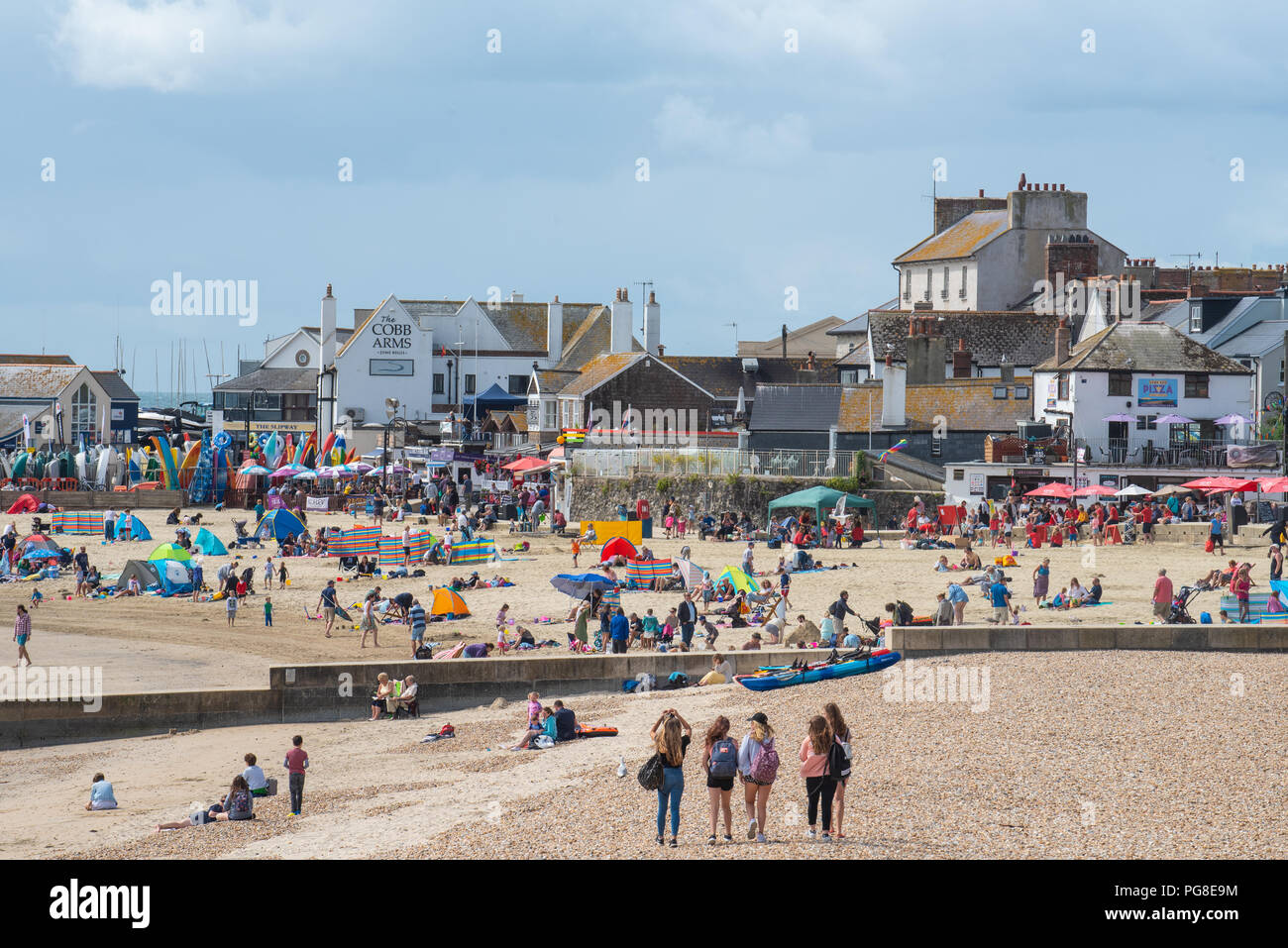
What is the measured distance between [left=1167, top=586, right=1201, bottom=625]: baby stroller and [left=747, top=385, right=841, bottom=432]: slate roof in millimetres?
21930

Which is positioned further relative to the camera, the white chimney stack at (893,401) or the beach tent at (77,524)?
the white chimney stack at (893,401)

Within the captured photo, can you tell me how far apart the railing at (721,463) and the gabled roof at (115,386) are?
44.9m

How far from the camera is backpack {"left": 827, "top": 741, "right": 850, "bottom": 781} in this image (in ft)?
41.2

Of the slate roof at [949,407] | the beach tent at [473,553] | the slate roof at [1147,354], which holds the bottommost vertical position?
the beach tent at [473,553]

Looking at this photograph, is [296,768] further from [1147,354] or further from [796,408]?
[1147,354]

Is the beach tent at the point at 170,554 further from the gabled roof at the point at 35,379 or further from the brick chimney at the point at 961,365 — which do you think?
the gabled roof at the point at 35,379

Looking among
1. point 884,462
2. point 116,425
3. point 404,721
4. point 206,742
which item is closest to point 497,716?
point 404,721

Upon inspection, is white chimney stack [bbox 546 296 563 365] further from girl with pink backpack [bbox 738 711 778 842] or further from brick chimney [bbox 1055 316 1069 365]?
girl with pink backpack [bbox 738 711 778 842]

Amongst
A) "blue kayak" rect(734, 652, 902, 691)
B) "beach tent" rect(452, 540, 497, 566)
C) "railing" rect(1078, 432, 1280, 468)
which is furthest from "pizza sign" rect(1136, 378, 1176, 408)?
"blue kayak" rect(734, 652, 902, 691)

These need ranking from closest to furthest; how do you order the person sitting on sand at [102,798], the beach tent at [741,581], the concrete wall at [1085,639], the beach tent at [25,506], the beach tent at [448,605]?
the person sitting on sand at [102,798] < the concrete wall at [1085,639] < the beach tent at [741,581] < the beach tent at [448,605] < the beach tent at [25,506]

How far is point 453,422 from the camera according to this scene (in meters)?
62.3

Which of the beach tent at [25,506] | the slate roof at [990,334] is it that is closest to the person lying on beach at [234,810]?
the beach tent at [25,506]

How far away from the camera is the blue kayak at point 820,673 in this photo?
20516mm
